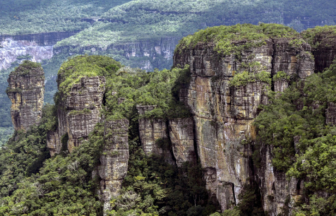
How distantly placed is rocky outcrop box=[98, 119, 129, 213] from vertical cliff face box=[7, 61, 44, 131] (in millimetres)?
26198

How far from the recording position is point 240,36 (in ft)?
137

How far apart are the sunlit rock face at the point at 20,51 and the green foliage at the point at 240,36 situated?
102725 mm

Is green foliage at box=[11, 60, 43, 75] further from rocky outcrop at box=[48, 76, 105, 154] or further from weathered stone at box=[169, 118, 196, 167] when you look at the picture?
weathered stone at box=[169, 118, 196, 167]

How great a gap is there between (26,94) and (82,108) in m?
20.4

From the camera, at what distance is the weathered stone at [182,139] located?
4647 cm

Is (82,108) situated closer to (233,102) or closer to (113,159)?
(113,159)

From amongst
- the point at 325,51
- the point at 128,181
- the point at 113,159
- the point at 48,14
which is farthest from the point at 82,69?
the point at 48,14

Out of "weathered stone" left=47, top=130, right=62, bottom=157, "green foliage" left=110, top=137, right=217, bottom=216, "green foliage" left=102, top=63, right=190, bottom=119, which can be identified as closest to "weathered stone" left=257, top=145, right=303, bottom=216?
"green foliage" left=110, top=137, right=217, bottom=216

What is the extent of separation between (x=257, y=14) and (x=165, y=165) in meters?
94.5

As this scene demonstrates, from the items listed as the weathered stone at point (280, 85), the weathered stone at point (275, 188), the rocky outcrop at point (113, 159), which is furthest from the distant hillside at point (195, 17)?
the weathered stone at point (275, 188)

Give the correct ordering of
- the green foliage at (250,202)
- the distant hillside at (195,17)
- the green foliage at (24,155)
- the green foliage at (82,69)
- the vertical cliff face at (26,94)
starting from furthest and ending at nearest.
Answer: the distant hillside at (195,17) → the vertical cliff face at (26,94) → the green foliage at (24,155) → the green foliage at (82,69) → the green foliage at (250,202)

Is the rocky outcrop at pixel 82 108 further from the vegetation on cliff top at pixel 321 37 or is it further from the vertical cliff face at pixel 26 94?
the vegetation on cliff top at pixel 321 37

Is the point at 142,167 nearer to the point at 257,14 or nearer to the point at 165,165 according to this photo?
the point at 165,165

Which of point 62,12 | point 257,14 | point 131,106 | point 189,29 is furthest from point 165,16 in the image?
point 131,106
